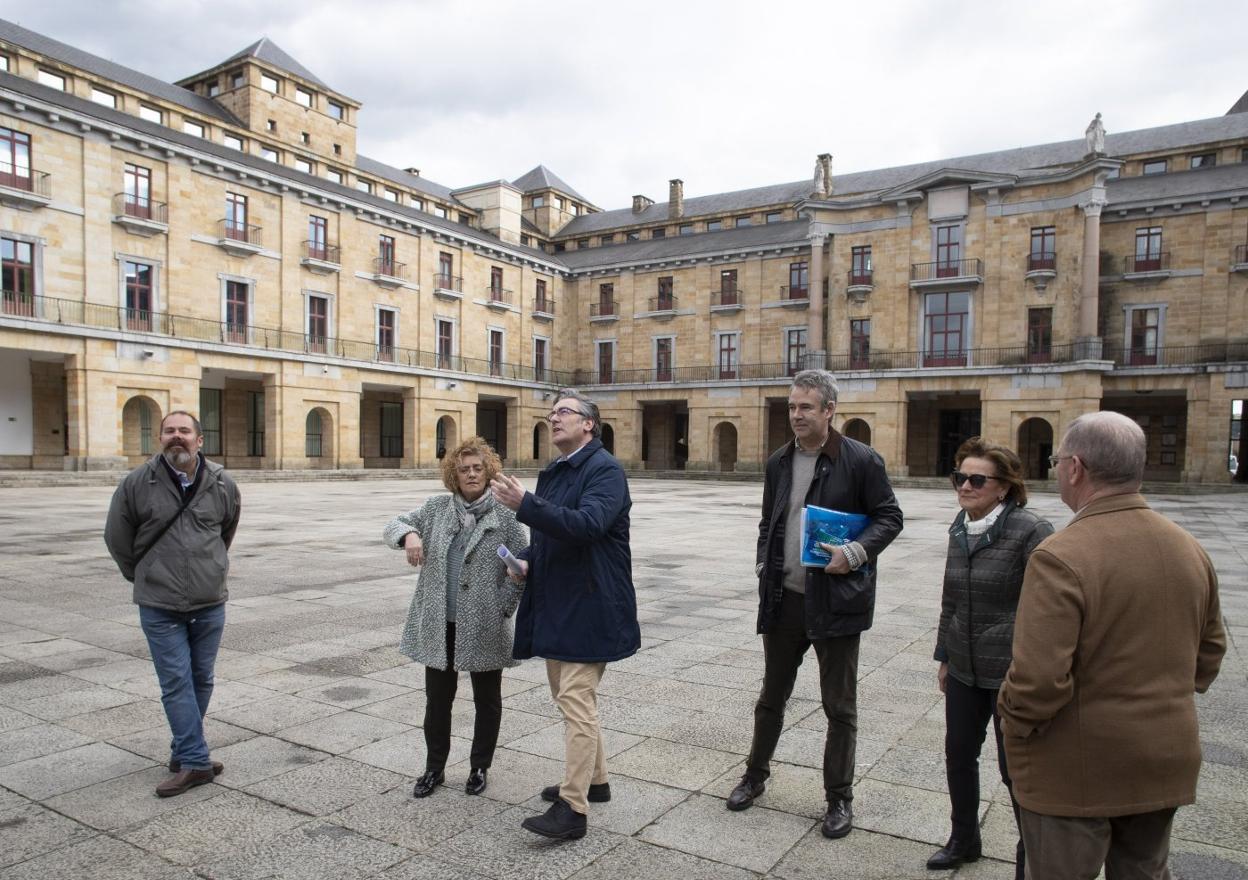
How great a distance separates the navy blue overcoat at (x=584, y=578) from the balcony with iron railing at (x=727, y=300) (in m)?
42.2

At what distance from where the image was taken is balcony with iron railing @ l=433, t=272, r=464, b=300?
138ft

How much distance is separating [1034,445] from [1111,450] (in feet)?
136

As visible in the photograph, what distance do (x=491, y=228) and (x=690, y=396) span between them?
16454 mm

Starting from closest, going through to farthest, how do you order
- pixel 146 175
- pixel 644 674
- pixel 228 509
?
pixel 228 509
pixel 644 674
pixel 146 175

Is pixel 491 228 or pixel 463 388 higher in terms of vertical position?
pixel 491 228

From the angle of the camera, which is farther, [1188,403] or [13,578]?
[1188,403]

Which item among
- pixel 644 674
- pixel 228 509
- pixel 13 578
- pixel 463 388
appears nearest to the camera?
pixel 228 509

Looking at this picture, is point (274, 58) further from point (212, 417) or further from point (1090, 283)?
point (1090, 283)

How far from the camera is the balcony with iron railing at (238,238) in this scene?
107 ft

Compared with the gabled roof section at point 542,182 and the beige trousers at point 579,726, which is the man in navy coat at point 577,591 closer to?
the beige trousers at point 579,726

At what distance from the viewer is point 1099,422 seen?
2.13m

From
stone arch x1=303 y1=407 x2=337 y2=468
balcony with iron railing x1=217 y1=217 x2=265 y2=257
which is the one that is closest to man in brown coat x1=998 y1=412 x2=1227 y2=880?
balcony with iron railing x1=217 y1=217 x2=265 y2=257

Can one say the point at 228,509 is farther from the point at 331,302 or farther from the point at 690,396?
the point at 690,396

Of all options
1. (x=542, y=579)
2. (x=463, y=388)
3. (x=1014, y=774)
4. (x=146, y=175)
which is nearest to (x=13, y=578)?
(x=542, y=579)
